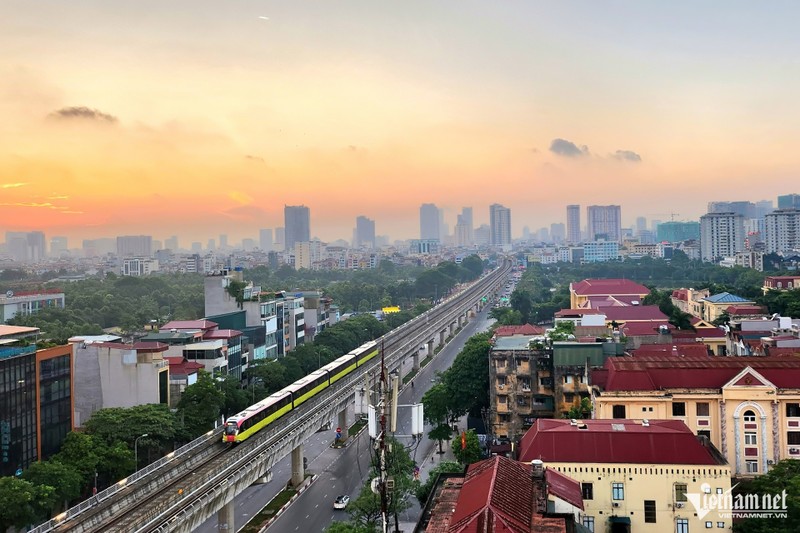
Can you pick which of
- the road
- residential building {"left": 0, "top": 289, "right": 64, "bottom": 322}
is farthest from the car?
residential building {"left": 0, "top": 289, "right": 64, "bottom": 322}

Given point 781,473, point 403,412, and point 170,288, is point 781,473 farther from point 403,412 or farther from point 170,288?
point 170,288

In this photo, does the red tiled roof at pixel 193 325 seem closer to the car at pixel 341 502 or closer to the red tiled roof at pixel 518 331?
the red tiled roof at pixel 518 331

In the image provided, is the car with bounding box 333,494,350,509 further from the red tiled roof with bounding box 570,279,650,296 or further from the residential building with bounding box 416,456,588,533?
the red tiled roof with bounding box 570,279,650,296

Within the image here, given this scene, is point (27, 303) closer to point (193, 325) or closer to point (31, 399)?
point (193, 325)

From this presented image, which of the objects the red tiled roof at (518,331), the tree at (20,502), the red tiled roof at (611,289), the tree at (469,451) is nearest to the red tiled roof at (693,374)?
the tree at (469,451)

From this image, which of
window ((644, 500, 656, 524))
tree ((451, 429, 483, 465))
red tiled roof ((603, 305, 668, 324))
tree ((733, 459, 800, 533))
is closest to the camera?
tree ((733, 459, 800, 533))

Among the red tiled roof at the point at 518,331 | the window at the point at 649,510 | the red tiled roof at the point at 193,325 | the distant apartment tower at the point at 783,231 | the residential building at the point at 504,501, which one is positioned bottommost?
the window at the point at 649,510

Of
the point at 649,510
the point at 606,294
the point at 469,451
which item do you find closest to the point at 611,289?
the point at 606,294
